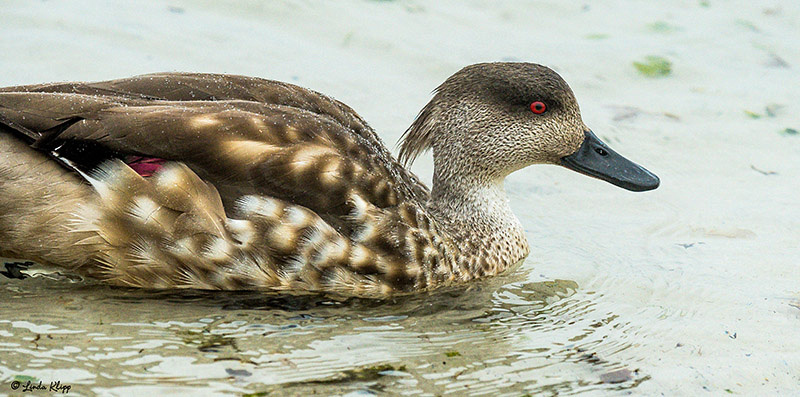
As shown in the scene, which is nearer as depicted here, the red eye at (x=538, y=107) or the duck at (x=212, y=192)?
the duck at (x=212, y=192)

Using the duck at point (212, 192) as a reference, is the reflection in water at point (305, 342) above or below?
below

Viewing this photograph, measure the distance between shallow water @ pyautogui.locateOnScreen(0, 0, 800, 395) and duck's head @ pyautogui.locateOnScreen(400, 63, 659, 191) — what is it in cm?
62

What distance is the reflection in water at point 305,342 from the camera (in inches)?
224

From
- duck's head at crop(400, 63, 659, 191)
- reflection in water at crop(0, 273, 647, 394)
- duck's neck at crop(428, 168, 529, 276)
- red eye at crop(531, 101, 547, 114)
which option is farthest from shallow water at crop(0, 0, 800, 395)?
red eye at crop(531, 101, 547, 114)

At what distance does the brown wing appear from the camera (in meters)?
6.41

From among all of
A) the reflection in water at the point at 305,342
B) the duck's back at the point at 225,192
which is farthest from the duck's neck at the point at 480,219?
the duck's back at the point at 225,192

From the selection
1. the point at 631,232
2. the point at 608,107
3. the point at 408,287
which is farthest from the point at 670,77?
the point at 408,287

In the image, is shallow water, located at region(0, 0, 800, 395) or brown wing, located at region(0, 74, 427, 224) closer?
shallow water, located at region(0, 0, 800, 395)

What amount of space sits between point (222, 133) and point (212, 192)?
34 cm

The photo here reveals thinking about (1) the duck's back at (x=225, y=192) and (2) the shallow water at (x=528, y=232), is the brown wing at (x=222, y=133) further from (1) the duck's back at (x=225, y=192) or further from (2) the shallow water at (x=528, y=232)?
(2) the shallow water at (x=528, y=232)

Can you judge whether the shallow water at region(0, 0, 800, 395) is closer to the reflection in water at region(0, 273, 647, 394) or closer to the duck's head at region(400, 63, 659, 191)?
the reflection in water at region(0, 273, 647, 394)

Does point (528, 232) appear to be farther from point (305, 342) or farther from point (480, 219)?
point (305, 342)

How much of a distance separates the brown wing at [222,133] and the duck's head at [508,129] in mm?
675

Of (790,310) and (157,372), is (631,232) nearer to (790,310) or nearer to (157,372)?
(790,310)
